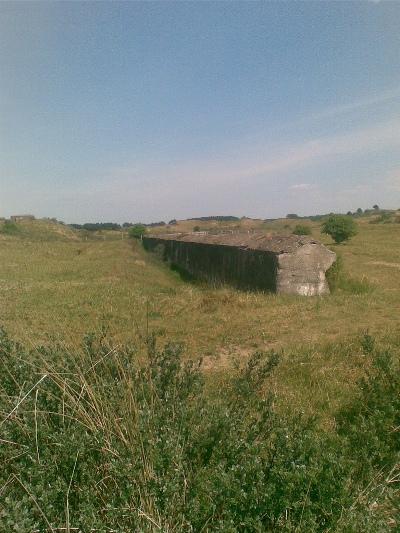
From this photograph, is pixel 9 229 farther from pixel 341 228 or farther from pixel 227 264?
pixel 227 264

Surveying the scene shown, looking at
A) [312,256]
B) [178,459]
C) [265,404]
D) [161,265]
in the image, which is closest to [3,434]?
[178,459]

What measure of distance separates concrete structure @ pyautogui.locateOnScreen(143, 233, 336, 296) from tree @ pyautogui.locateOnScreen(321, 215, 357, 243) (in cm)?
1557

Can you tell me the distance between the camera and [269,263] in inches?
452

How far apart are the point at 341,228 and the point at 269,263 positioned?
19.5 m

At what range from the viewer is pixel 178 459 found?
2.08 m

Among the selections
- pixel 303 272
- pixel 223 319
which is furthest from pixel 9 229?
pixel 223 319

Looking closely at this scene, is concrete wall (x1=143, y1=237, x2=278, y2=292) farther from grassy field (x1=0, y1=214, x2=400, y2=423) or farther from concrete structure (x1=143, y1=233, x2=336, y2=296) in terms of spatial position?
grassy field (x1=0, y1=214, x2=400, y2=423)

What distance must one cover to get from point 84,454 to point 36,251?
23.6 metres

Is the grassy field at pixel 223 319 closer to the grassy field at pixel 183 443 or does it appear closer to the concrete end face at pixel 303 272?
the grassy field at pixel 183 443

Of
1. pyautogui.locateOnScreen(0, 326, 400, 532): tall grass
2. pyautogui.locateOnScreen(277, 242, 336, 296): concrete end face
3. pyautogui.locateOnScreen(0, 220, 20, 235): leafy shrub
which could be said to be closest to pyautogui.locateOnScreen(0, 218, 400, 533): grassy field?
pyautogui.locateOnScreen(0, 326, 400, 532): tall grass

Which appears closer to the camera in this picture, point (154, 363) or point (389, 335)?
point (154, 363)

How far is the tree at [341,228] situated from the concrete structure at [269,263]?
1557 centimetres

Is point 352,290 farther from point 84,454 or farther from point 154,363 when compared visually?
point 84,454

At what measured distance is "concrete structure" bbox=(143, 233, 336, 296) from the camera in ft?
36.1
